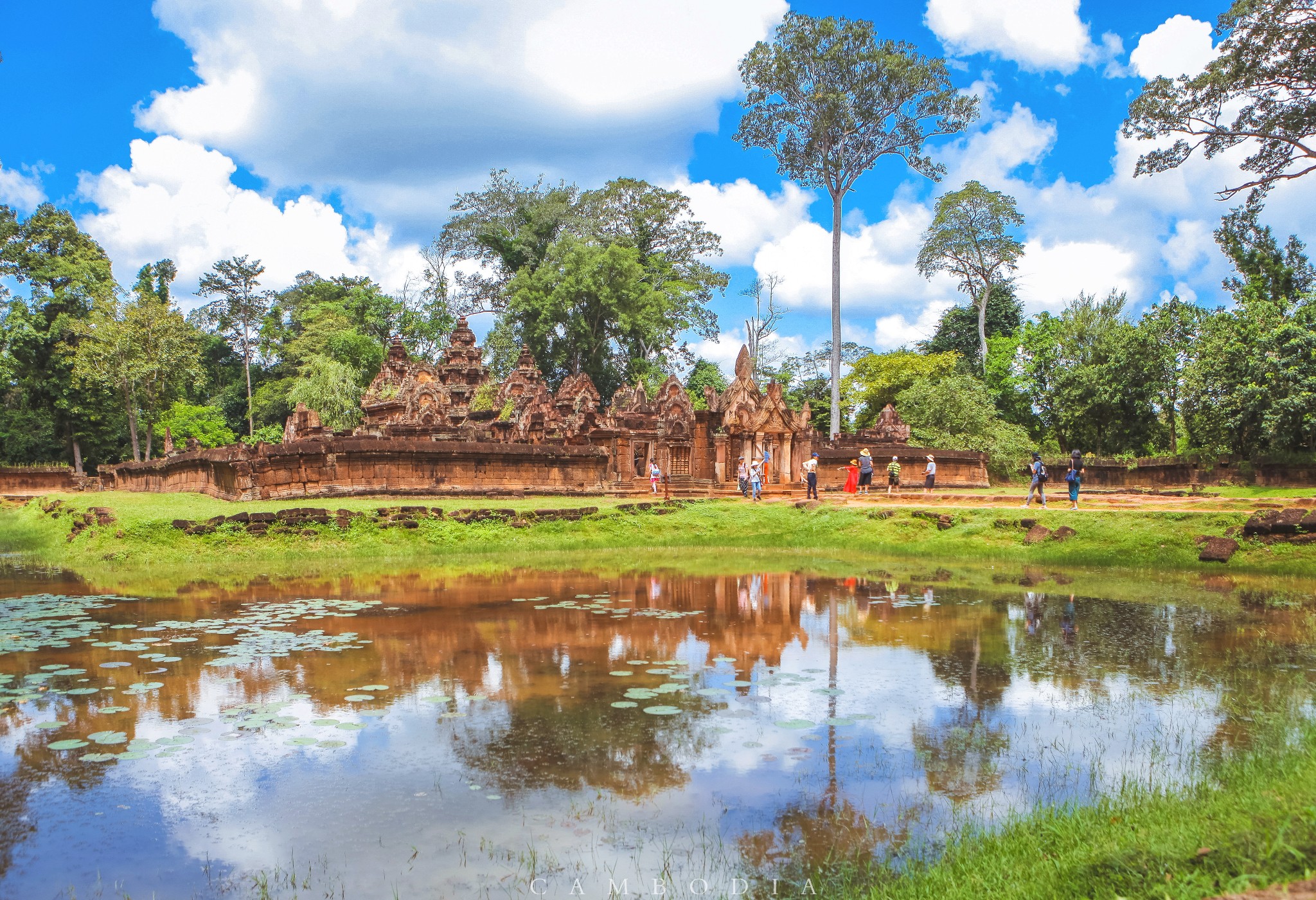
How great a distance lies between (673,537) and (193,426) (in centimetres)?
3769

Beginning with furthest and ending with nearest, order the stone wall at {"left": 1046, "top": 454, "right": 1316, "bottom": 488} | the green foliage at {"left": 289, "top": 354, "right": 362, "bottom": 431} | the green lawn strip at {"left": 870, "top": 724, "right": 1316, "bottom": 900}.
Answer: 1. the green foliage at {"left": 289, "top": 354, "right": 362, "bottom": 431}
2. the stone wall at {"left": 1046, "top": 454, "right": 1316, "bottom": 488}
3. the green lawn strip at {"left": 870, "top": 724, "right": 1316, "bottom": 900}

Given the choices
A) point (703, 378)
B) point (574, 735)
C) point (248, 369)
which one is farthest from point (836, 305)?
Result: point (248, 369)

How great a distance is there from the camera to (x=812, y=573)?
46.4 ft

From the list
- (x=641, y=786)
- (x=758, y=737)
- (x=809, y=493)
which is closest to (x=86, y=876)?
(x=641, y=786)

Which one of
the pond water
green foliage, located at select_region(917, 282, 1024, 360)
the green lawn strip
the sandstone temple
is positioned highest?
green foliage, located at select_region(917, 282, 1024, 360)

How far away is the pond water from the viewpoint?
14.0 ft

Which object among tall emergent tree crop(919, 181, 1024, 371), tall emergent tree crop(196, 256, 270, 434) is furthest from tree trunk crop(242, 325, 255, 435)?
tall emergent tree crop(919, 181, 1024, 371)

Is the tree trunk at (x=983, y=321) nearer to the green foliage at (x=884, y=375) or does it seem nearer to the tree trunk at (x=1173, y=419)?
the green foliage at (x=884, y=375)

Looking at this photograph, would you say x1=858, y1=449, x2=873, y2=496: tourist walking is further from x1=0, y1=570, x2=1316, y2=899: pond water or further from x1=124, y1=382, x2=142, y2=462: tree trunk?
x1=124, y1=382, x2=142, y2=462: tree trunk

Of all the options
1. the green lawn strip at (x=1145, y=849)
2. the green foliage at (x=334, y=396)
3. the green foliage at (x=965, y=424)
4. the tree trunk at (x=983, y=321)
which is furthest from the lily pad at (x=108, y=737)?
the tree trunk at (x=983, y=321)

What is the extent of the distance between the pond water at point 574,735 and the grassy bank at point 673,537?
409cm

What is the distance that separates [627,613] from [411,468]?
501 inches

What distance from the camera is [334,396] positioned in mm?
42000

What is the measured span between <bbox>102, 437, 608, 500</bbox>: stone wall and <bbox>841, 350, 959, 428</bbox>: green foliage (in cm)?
2413
